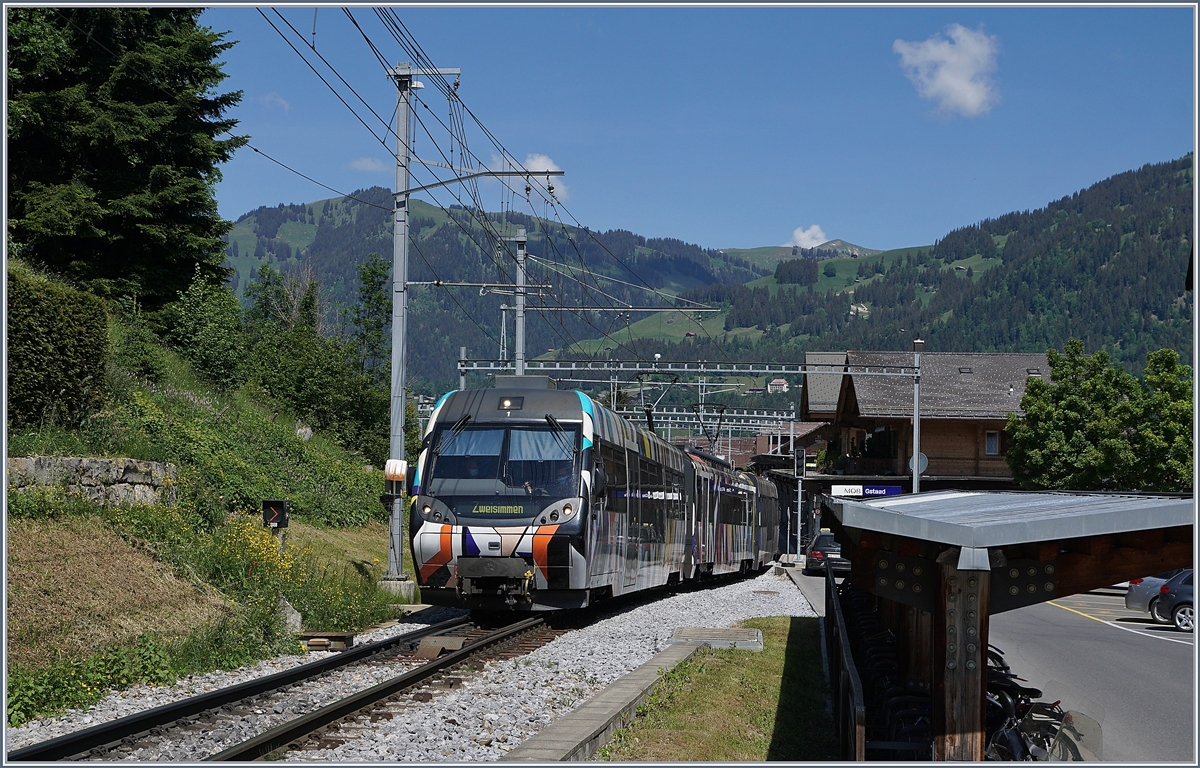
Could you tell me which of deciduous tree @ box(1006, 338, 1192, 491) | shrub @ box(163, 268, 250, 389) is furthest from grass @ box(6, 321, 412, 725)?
deciduous tree @ box(1006, 338, 1192, 491)

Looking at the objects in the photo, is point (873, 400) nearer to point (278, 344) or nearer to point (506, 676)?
point (278, 344)

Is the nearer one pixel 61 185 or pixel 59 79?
pixel 61 185

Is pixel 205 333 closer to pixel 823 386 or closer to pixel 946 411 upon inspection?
pixel 946 411

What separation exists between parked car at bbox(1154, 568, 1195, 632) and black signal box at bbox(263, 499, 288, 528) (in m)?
19.3

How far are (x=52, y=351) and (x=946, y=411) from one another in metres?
46.3

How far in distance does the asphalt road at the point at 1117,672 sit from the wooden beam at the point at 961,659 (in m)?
2.94

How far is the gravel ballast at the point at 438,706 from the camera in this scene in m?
8.77

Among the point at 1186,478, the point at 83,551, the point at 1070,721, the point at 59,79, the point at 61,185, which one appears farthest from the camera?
the point at 1186,478

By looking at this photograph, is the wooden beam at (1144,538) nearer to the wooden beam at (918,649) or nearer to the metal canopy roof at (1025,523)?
the metal canopy roof at (1025,523)

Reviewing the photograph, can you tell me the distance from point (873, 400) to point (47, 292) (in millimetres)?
46774

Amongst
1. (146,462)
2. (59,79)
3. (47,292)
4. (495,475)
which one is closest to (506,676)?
(495,475)

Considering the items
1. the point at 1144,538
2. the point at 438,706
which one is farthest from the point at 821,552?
the point at 1144,538

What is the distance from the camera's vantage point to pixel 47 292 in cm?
1725

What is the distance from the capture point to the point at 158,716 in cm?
912
